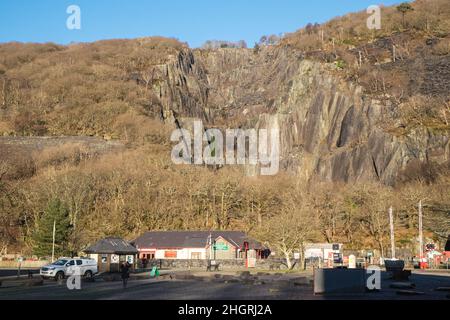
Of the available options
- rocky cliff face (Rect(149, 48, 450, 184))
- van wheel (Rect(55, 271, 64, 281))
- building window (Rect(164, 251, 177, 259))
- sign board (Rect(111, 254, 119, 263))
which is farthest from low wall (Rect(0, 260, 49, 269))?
rocky cliff face (Rect(149, 48, 450, 184))

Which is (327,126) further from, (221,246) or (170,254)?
(170,254)

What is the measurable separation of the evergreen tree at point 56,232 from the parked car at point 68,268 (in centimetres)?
2437

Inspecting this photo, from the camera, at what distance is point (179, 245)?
272 feet

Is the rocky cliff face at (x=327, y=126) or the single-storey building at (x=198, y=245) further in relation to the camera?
the rocky cliff face at (x=327, y=126)

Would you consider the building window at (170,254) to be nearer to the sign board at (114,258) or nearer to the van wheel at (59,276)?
the sign board at (114,258)

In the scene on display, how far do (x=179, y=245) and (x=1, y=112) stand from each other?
91.6 meters

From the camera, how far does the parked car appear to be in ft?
139

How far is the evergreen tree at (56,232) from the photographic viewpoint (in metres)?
69.5

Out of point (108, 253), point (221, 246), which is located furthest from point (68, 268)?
point (221, 246)

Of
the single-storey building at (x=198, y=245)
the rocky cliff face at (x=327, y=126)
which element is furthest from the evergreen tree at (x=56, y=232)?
the rocky cliff face at (x=327, y=126)

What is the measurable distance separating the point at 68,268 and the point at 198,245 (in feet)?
130

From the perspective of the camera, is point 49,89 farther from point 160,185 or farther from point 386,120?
point 386,120
